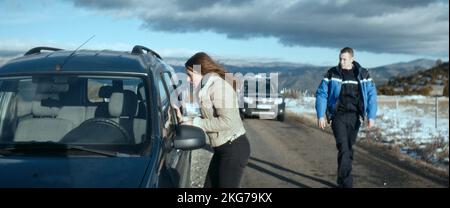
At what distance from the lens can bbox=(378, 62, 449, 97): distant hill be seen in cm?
5300

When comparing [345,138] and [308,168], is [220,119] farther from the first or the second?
[308,168]

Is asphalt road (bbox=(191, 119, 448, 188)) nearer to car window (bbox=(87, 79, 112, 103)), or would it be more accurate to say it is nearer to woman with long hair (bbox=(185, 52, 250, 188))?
woman with long hair (bbox=(185, 52, 250, 188))

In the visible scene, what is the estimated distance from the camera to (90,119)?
13.4 ft

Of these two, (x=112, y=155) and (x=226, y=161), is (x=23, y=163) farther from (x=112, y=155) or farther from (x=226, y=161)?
(x=226, y=161)

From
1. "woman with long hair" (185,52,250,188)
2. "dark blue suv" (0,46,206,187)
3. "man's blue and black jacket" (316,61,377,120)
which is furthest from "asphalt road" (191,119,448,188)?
"dark blue suv" (0,46,206,187)

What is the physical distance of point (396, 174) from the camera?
A: 807 centimetres

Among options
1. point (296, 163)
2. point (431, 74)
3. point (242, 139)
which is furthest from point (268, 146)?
point (431, 74)

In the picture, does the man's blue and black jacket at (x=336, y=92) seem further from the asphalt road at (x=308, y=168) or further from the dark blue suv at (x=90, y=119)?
the dark blue suv at (x=90, y=119)

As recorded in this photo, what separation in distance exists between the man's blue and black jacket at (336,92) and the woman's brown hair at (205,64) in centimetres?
258

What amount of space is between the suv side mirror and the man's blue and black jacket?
3.21m

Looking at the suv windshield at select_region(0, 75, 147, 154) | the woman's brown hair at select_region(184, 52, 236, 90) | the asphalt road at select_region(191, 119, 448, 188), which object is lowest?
the asphalt road at select_region(191, 119, 448, 188)

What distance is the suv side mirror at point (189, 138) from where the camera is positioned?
3764mm

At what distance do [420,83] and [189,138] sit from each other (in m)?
57.3
